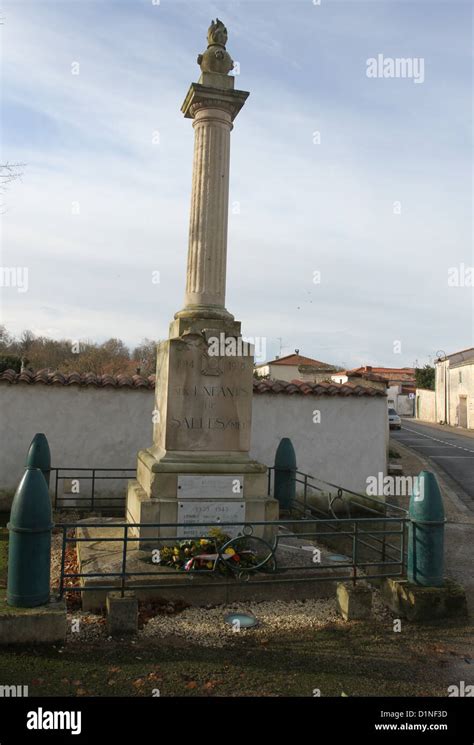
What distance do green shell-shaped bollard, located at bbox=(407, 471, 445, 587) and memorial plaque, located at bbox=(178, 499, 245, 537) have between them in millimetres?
1862

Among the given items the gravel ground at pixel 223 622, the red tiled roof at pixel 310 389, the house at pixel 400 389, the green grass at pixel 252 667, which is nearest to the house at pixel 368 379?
the red tiled roof at pixel 310 389

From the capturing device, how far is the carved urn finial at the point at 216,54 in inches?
A: 286

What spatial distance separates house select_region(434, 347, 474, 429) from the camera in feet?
125

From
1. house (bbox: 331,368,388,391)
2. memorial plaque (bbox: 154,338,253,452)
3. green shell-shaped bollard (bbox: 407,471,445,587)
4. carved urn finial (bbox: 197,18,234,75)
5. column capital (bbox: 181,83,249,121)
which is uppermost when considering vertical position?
carved urn finial (bbox: 197,18,234,75)

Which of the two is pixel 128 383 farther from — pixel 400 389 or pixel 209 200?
pixel 400 389

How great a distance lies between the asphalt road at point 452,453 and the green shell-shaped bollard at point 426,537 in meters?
→ 7.66

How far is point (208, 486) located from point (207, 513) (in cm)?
30

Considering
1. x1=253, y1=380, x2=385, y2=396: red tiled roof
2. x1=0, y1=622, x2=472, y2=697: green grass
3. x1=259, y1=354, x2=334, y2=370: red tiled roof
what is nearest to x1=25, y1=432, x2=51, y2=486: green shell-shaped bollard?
x1=253, y1=380, x2=385, y2=396: red tiled roof

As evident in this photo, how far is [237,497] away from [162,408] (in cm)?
134

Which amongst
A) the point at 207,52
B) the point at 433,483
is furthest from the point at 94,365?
the point at 433,483

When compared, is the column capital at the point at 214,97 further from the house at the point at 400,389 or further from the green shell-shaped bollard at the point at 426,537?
the house at the point at 400,389

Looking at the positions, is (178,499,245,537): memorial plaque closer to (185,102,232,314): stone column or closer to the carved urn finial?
(185,102,232,314): stone column
